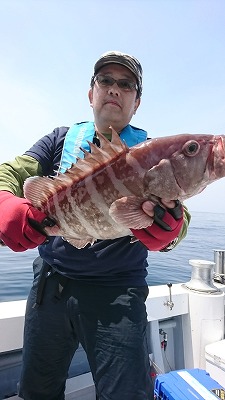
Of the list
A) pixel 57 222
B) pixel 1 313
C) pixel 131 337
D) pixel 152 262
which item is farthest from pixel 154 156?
pixel 152 262

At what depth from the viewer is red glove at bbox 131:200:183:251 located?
1.92 m

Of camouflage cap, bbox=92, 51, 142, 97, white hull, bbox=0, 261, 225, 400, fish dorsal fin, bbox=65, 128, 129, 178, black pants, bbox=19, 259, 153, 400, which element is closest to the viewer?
fish dorsal fin, bbox=65, 128, 129, 178

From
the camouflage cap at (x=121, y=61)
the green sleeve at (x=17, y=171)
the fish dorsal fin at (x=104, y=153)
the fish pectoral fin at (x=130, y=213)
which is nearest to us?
the fish pectoral fin at (x=130, y=213)

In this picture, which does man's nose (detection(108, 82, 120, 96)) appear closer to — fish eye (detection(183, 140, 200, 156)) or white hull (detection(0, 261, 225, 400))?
fish eye (detection(183, 140, 200, 156))

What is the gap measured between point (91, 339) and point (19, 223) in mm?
1125

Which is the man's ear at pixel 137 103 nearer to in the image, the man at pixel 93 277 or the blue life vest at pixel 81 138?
the man at pixel 93 277

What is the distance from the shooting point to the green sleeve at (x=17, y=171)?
7.95 ft

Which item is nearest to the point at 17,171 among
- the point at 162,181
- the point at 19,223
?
the point at 19,223

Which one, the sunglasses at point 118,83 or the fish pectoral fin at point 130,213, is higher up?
the sunglasses at point 118,83

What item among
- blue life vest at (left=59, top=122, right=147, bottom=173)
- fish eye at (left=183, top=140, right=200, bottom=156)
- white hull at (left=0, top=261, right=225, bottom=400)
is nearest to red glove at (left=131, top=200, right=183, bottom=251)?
fish eye at (left=183, top=140, right=200, bottom=156)

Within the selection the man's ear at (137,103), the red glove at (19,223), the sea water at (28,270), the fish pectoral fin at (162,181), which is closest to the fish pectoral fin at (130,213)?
the fish pectoral fin at (162,181)

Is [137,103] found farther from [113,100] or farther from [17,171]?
[17,171]

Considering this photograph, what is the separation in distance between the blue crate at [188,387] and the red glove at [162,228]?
1.60m

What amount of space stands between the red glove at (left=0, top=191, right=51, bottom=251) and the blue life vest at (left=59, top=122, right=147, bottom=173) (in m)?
0.68
